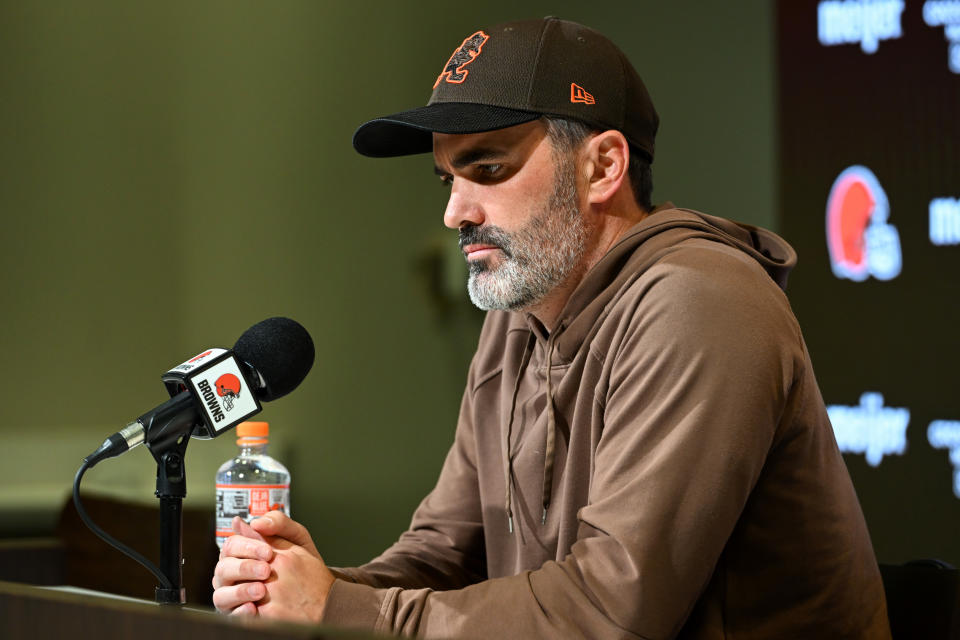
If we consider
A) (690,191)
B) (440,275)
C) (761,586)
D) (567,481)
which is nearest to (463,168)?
(567,481)

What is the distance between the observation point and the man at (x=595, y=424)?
98cm

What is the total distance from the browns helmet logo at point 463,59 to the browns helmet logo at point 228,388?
0.52 metres

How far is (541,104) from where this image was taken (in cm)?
129

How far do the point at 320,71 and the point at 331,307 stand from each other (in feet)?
2.29

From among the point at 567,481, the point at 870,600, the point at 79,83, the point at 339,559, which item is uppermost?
the point at 79,83

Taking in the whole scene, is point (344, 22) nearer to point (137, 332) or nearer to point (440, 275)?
point (440, 275)

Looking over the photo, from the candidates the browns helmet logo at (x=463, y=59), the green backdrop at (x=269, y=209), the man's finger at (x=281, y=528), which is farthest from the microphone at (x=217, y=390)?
the green backdrop at (x=269, y=209)

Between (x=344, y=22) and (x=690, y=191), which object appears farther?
(x=344, y=22)

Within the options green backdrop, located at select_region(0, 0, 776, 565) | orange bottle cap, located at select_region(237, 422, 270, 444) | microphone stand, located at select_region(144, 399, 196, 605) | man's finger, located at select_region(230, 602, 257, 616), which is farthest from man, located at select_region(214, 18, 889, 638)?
green backdrop, located at select_region(0, 0, 776, 565)

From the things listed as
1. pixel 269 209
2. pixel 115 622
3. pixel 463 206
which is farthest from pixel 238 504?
pixel 269 209

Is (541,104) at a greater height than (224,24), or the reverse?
(224,24)

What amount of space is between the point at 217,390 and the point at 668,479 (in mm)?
444

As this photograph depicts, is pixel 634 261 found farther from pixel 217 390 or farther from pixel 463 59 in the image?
pixel 217 390

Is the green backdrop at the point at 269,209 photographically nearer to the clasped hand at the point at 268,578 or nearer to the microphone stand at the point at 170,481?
the clasped hand at the point at 268,578
